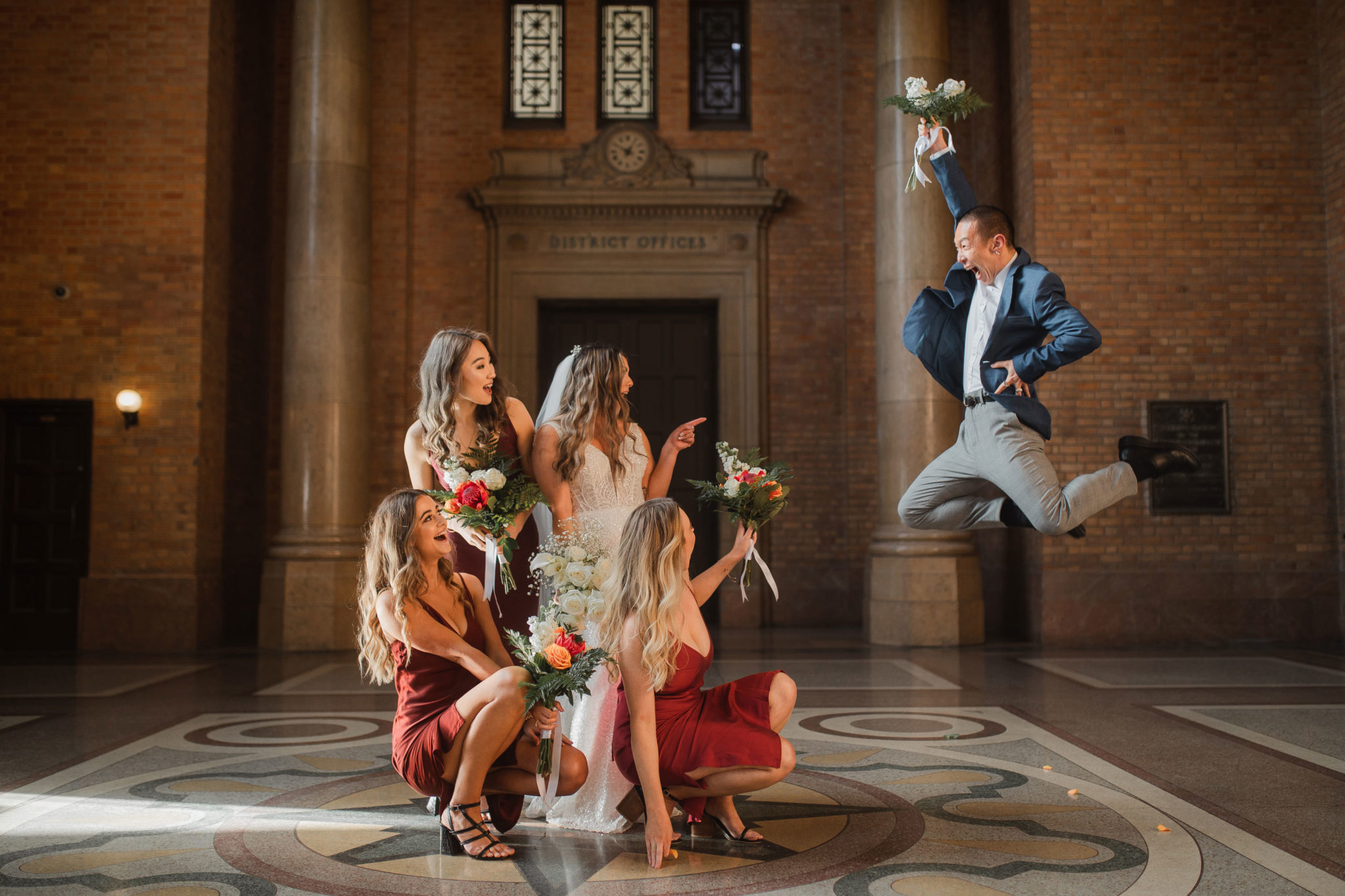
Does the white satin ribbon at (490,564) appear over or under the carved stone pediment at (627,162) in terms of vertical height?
under

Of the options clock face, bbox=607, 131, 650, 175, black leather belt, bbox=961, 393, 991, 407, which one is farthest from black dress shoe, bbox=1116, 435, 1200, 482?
clock face, bbox=607, 131, 650, 175

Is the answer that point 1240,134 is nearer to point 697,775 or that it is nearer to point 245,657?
point 697,775

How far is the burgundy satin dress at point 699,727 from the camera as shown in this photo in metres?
3.68

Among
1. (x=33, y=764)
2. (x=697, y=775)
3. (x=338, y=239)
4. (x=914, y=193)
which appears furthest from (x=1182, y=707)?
(x=338, y=239)

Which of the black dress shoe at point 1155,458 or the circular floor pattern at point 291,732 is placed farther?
the circular floor pattern at point 291,732

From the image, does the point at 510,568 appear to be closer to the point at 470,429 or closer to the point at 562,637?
the point at 470,429

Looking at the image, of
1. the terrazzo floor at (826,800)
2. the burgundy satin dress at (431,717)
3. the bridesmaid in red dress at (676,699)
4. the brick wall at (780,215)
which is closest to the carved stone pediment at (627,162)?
the brick wall at (780,215)

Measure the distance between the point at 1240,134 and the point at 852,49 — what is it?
4.26 m

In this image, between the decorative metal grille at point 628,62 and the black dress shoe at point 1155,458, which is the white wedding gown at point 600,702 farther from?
the decorative metal grille at point 628,62

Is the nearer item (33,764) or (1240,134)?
(33,764)

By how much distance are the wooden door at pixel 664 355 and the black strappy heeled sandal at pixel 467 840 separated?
844cm

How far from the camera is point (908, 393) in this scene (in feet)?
33.3

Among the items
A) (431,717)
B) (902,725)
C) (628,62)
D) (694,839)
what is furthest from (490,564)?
(628,62)

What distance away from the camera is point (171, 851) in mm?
3654
